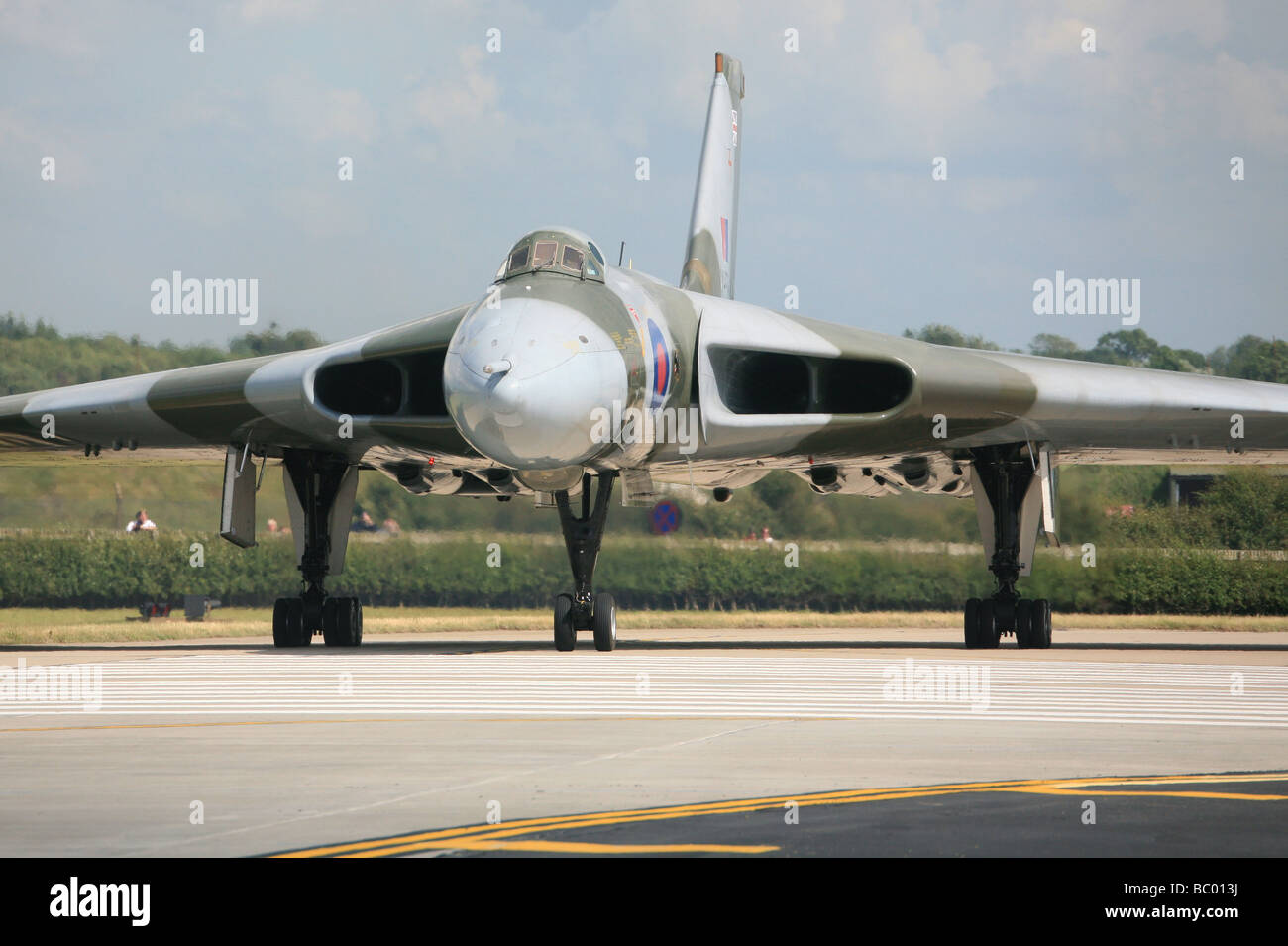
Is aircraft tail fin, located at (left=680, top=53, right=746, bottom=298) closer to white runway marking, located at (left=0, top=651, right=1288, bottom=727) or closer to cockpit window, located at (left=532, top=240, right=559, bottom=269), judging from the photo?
cockpit window, located at (left=532, top=240, right=559, bottom=269)

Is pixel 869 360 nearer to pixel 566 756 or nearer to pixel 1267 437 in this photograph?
pixel 1267 437

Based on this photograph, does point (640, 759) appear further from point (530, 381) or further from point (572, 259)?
point (572, 259)

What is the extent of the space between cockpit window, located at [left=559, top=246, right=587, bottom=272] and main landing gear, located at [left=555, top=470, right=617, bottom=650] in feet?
7.31

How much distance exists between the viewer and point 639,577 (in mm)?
22562

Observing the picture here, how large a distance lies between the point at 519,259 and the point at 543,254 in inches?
10.3

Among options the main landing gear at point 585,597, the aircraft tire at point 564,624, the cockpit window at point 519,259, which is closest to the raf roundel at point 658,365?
the main landing gear at point 585,597

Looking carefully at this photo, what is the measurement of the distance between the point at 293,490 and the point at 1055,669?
8.85m

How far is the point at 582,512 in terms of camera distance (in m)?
15.9

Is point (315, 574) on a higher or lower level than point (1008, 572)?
higher

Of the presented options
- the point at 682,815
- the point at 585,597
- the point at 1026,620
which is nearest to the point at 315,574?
the point at 585,597

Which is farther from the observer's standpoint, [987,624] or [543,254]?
[987,624]

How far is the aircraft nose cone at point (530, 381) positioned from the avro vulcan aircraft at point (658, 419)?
0.15 m

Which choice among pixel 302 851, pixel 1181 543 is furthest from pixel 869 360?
pixel 302 851

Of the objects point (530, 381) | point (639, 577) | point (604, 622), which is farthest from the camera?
point (639, 577)
